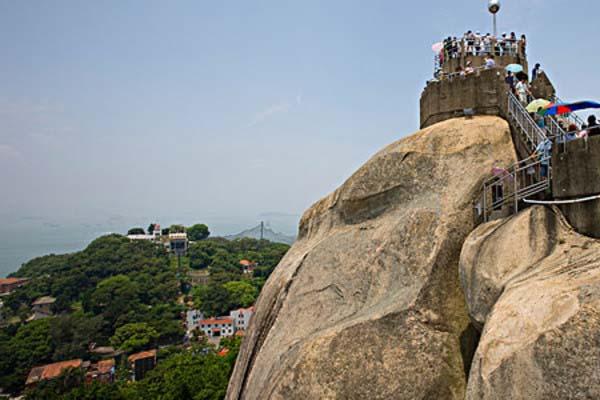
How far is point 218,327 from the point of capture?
288ft

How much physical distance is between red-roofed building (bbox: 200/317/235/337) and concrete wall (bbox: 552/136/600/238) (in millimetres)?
87068

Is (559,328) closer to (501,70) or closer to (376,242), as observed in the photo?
(376,242)

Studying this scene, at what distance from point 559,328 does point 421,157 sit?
19.8 feet

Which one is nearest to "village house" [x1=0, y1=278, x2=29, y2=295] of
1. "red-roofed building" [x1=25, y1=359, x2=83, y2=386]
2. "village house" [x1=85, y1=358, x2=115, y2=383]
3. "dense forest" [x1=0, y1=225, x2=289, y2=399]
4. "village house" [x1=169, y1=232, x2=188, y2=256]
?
"dense forest" [x1=0, y1=225, x2=289, y2=399]

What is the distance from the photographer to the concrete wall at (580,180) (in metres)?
6.32

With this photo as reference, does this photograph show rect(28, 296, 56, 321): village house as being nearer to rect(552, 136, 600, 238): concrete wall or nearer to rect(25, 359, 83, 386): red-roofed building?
rect(25, 359, 83, 386): red-roofed building

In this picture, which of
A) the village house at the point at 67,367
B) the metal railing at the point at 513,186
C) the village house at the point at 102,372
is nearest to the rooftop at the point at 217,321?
the village house at the point at 102,372

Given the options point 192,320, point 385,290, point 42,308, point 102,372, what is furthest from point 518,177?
point 42,308

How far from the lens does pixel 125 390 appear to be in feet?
125

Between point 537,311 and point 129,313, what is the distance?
91.6 meters

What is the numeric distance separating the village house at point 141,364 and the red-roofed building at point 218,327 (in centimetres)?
1975

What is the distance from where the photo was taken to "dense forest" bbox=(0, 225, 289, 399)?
3556 cm

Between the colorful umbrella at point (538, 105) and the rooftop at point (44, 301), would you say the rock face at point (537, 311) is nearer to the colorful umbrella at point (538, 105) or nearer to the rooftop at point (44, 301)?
the colorful umbrella at point (538, 105)

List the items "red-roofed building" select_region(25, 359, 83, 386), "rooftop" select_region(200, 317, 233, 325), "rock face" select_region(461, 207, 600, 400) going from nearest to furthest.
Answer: "rock face" select_region(461, 207, 600, 400) < "red-roofed building" select_region(25, 359, 83, 386) < "rooftop" select_region(200, 317, 233, 325)
